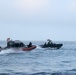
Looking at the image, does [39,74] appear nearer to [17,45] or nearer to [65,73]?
→ [65,73]

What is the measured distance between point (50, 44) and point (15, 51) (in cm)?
2268

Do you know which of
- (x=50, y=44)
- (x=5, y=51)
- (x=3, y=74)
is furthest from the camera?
(x=50, y=44)

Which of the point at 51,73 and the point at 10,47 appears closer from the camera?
the point at 51,73

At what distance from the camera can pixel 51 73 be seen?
1318 inches

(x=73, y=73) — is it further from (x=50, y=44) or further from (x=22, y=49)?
(x=50, y=44)

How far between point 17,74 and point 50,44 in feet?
217

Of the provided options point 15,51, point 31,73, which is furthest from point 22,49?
point 31,73

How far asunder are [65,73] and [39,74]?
8.24 ft

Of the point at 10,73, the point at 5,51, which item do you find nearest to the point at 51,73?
the point at 10,73

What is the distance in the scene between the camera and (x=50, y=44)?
9844cm

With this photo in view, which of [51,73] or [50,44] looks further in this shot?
[50,44]

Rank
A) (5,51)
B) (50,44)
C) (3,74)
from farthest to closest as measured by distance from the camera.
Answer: (50,44)
(5,51)
(3,74)

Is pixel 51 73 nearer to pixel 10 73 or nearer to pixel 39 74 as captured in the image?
pixel 39 74

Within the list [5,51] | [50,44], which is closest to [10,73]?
[5,51]
